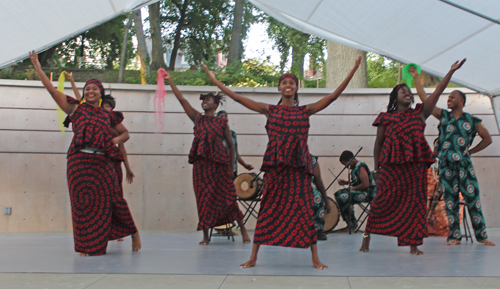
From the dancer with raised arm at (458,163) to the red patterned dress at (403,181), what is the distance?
1137mm

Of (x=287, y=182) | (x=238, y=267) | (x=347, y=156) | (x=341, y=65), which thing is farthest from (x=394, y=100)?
(x=341, y=65)

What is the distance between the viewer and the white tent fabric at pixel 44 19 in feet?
20.6

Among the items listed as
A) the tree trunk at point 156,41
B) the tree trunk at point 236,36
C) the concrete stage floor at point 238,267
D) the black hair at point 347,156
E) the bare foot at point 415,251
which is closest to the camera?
the concrete stage floor at point 238,267

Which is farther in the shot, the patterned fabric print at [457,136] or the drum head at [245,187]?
the drum head at [245,187]

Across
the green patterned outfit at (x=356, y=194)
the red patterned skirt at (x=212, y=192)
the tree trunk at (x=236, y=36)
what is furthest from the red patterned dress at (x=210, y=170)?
the tree trunk at (x=236, y=36)

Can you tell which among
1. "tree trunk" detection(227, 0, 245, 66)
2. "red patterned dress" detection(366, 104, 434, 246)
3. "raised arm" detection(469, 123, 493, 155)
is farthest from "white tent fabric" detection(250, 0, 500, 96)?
"tree trunk" detection(227, 0, 245, 66)

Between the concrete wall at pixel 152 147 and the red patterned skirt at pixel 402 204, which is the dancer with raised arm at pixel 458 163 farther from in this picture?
the concrete wall at pixel 152 147

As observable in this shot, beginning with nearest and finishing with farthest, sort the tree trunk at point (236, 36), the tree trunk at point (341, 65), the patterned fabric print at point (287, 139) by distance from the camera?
1. the patterned fabric print at point (287, 139)
2. the tree trunk at point (341, 65)
3. the tree trunk at point (236, 36)

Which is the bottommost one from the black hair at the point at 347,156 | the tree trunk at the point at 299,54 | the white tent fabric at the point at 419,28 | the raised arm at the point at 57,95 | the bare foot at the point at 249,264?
the bare foot at the point at 249,264

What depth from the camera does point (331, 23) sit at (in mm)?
6941

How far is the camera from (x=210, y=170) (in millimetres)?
6727

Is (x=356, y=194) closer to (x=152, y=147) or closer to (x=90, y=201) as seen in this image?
(x=152, y=147)

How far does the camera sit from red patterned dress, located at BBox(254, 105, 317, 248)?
4.75m

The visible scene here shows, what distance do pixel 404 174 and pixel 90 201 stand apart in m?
3.36
